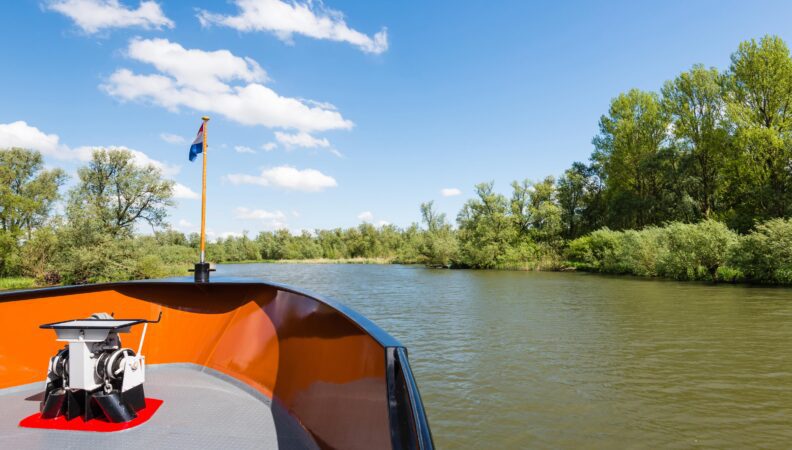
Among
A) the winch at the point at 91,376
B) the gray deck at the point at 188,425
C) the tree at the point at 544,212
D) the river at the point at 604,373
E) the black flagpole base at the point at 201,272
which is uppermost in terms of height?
the tree at the point at 544,212

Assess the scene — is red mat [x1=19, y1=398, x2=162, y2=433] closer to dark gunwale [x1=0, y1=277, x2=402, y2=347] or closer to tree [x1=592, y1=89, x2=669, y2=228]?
dark gunwale [x1=0, y1=277, x2=402, y2=347]

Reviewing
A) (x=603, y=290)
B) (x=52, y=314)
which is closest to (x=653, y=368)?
(x=52, y=314)

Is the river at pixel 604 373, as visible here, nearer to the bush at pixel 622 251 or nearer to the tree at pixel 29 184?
the bush at pixel 622 251

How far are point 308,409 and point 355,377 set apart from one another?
877 mm

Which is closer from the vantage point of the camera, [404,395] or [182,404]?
[404,395]

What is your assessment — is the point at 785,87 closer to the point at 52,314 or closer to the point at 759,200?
the point at 759,200

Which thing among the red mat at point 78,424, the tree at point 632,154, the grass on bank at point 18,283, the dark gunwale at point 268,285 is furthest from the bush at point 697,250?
the grass on bank at point 18,283

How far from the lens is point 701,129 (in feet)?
118

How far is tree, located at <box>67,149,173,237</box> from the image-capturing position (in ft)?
90.2

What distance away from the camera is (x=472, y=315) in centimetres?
1401

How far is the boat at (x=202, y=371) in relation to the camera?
2.14 m

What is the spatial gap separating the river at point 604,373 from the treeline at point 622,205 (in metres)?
12.6

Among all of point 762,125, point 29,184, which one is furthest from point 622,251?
point 29,184

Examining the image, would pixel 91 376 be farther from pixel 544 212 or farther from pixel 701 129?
pixel 544 212
